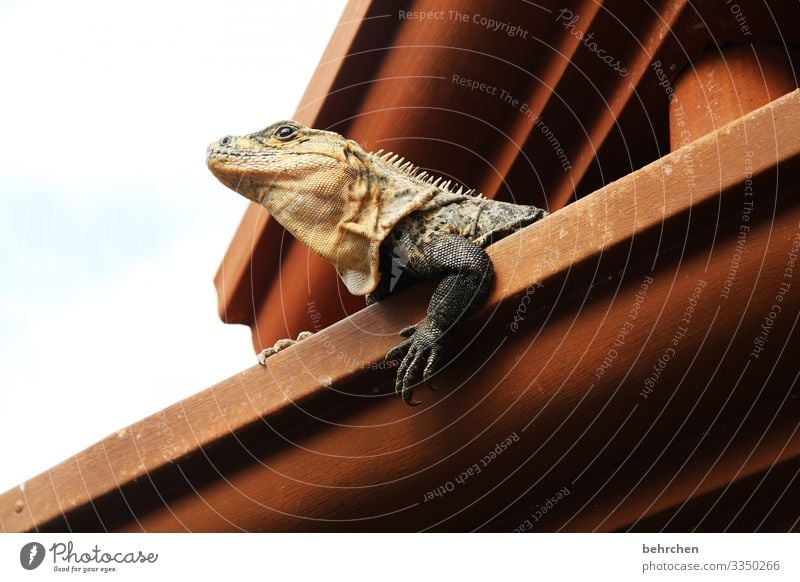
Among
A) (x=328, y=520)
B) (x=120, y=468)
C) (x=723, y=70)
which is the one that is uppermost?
(x=723, y=70)

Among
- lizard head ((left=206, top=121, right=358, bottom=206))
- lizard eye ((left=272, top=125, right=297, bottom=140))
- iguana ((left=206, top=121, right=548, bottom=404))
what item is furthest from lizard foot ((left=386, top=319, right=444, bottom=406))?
lizard eye ((left=272, top=125, right=297, bottom=140))

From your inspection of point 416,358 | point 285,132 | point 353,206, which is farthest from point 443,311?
point 285,132

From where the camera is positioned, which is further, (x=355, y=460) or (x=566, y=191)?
(x=566, y=191)

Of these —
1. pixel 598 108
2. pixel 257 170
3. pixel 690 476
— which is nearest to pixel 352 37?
pixel 257 170

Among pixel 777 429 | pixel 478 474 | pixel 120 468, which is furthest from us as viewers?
pixel 120 468

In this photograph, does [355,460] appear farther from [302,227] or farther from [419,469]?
[302,227]

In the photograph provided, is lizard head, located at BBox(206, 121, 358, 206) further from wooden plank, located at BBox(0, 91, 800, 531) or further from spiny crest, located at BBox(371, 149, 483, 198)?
wooden plank, located at BBox(0, 91, 800, 531)

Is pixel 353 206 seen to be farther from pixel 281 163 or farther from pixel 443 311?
pixel 443 311
